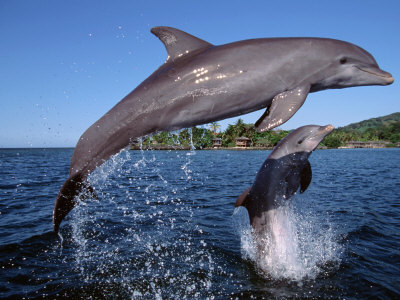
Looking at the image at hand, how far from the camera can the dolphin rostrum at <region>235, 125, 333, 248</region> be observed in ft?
18.8

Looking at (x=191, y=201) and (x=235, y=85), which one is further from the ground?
(x=235, y=85)

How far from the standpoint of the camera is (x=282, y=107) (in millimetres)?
3416

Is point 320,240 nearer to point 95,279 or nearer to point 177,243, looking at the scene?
point 177,243

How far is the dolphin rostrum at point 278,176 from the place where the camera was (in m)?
5.74

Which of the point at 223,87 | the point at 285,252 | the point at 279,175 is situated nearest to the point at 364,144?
the point at 285,252

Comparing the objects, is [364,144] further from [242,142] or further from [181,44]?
[181,44]

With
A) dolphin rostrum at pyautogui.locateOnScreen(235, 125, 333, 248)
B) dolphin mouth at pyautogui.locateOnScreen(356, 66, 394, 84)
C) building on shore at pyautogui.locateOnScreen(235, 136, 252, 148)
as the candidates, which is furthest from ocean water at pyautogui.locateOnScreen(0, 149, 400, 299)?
building on shore at pyautogui.locateOnScreen(235, 136, 252, 148)

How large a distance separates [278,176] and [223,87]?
296cm

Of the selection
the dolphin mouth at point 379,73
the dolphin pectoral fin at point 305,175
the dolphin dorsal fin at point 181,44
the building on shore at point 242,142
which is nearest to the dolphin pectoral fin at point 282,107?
the dolphin mouth at point 379,73

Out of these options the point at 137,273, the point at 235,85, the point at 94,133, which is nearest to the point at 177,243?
the point at 137,273

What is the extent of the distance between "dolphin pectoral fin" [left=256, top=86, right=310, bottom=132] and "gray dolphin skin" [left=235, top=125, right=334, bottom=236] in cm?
247

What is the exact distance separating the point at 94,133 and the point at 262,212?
368 cm

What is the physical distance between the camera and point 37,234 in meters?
8.04

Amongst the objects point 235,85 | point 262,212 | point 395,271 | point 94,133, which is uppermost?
point 235,85
